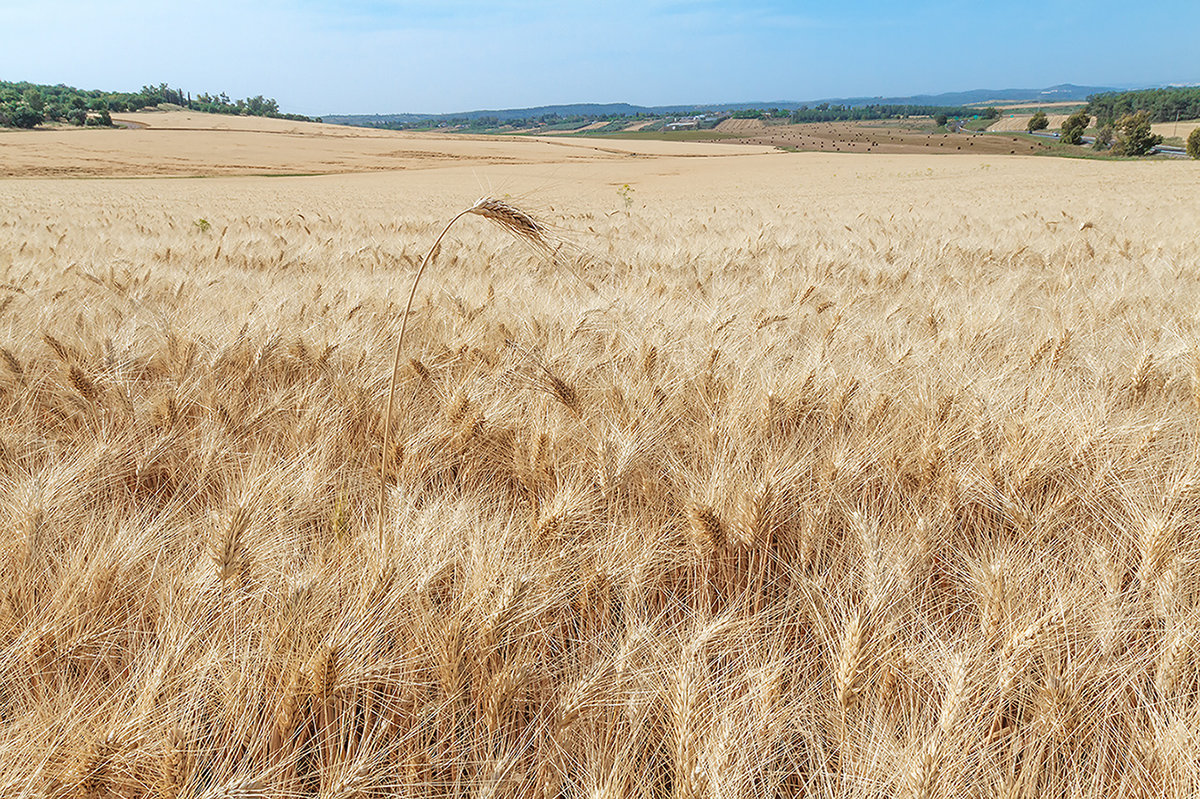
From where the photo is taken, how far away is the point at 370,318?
286 cm

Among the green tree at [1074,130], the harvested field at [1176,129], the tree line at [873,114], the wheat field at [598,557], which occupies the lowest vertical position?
the wheat field at [598,557]

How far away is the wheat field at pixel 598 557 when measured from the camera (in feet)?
3.09

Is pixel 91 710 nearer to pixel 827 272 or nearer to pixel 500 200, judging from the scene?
pixel 500 200

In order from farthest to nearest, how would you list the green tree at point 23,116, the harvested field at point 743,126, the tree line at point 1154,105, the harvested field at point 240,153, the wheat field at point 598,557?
1. the harvested field at point 743,126
2. the tree line at point 1154,105
3. the green tree at point 23,116
4. the harvested field at point 240,153
5. the wheat field at point 598,557

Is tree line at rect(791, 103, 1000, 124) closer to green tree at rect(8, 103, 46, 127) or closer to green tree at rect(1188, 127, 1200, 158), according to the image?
green tree at rect(1188, 127, 1200, 158)

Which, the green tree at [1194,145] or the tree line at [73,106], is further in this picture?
the tree line at [73,106]

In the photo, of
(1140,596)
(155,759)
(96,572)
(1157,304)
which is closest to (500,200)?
(96,572)

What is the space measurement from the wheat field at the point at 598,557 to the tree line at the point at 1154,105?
126 m

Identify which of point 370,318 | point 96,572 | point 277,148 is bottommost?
point 96,572

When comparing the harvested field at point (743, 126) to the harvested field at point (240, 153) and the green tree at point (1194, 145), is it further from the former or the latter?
the green tree at point (1194, 145)

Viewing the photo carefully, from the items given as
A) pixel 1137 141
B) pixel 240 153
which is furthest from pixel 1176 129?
pixel 240 153

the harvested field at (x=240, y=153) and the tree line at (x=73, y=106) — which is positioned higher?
the tree line at (x=73, y=106)

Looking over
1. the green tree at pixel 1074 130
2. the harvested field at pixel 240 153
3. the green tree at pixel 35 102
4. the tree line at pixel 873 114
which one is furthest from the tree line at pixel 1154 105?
the green tree at pixel 35 102

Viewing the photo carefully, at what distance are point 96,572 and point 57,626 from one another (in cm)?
11
